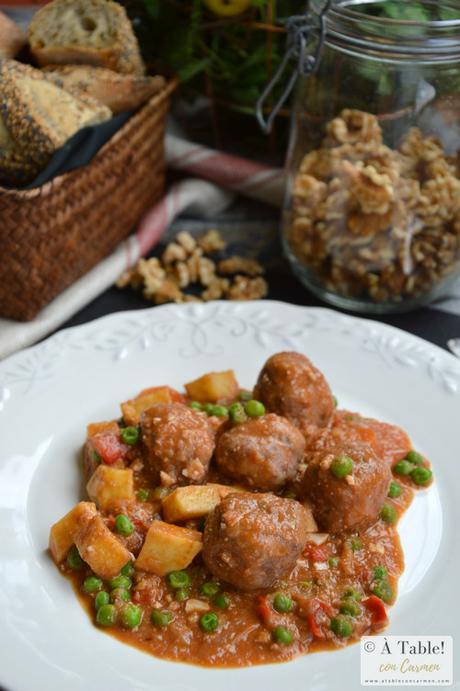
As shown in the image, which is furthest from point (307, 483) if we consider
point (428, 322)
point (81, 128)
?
point (81, 128)

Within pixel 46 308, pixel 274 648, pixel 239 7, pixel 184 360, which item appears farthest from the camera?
pixel 239 7

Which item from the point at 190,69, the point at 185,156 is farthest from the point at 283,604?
the point at 185,156

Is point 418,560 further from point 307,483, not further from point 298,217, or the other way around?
point 298,217

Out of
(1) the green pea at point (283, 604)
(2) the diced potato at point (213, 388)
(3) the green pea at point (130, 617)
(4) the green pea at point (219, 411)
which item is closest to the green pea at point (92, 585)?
(3) the green pea at point (130, 617)

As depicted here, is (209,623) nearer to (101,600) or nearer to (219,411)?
(101,600)

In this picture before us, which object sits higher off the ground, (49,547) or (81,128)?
(81,128)

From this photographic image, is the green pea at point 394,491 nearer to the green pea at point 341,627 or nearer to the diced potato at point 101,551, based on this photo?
the green pea at point 341,627
